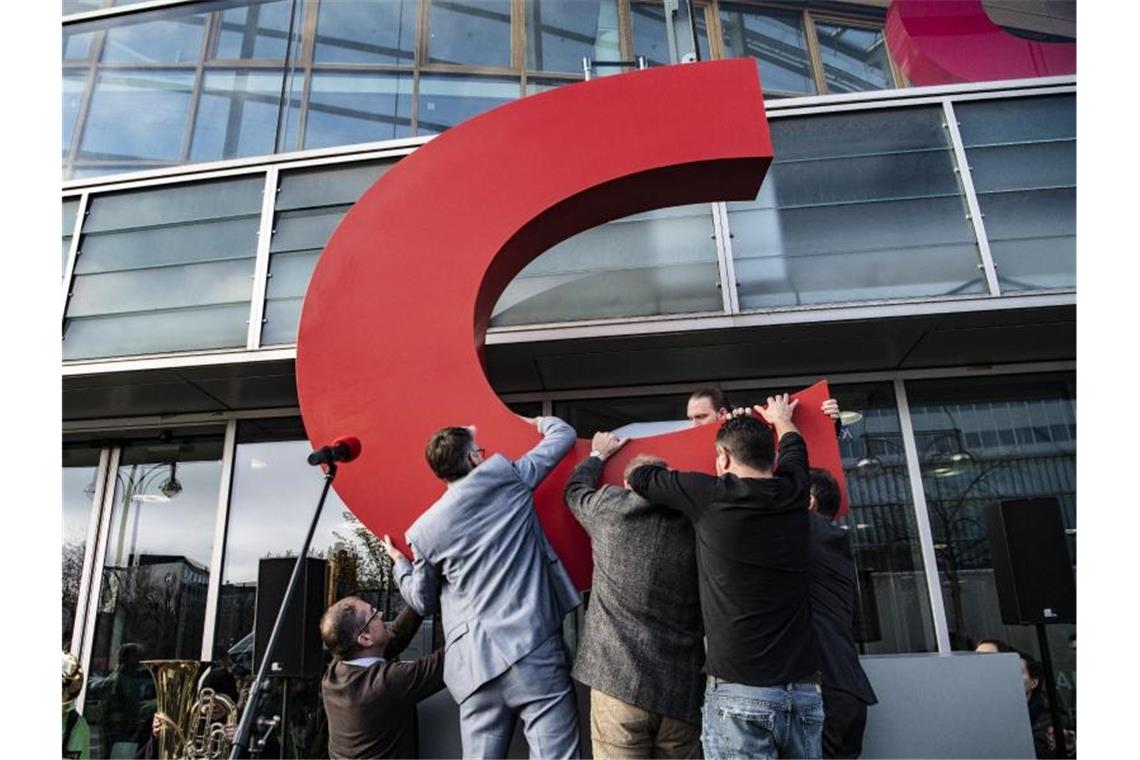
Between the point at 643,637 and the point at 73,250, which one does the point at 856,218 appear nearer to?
the point at 643,637

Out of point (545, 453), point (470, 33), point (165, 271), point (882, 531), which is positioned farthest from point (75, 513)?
point (882, 531)

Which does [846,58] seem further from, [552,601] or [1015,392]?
[552,601]

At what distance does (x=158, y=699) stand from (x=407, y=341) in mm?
3177

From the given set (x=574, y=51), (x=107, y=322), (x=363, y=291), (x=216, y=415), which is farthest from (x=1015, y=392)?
(x=107, y=322)

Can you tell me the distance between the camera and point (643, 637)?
266 centimetres

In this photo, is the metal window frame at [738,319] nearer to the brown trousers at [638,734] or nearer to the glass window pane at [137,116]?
the glass window pane at [137,116]

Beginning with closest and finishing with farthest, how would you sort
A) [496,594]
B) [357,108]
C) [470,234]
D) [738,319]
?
1. [496,594]
2. [470,234]
3. [738,319]
4. [357,108]

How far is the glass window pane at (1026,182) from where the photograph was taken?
493cm

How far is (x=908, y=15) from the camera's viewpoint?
253 inches

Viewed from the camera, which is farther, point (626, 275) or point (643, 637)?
point (626, 275)

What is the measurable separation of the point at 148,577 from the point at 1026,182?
6.57 m

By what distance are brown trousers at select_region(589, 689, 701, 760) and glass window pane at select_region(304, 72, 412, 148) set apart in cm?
443

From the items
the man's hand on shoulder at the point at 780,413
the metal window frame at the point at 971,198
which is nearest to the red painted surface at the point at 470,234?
the man's hand on shoulder at the point at 780,413

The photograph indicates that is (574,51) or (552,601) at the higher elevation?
(574,51)
